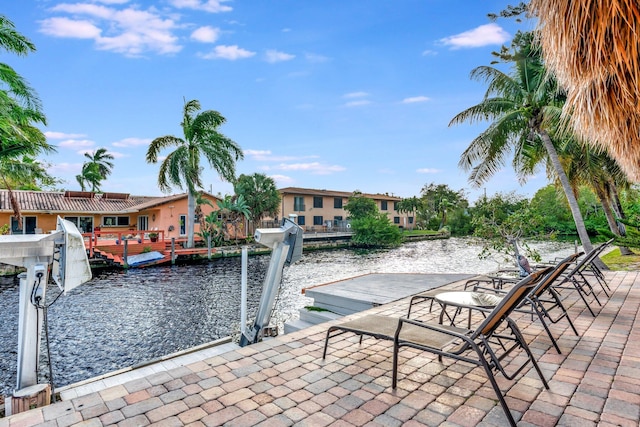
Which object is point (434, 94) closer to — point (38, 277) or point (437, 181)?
point (38, 277)

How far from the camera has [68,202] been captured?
78.7ft

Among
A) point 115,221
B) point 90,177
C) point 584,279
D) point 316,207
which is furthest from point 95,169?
point 584,279

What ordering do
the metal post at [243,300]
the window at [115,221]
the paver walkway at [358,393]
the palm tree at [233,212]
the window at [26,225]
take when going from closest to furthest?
the paver walkway at [358,393], the metal post at [243,300], the window at [26,225], the palm tree at [233,212], the window at [115,221]

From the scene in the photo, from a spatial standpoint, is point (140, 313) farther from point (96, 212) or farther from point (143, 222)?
point (143, 222)

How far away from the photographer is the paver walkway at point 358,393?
2131mm

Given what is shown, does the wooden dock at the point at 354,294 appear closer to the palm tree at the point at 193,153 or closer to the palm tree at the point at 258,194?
the palm tree at the point at 193,153

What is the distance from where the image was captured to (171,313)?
31.4ft

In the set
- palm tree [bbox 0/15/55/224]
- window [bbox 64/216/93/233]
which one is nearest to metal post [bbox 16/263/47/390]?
palm tree [bbox 0/15/55/224]

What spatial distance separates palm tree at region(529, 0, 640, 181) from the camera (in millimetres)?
2180

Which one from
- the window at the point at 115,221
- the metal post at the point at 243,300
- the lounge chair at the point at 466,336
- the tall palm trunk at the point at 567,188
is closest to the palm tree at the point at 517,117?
the tall palm trunk at the point at 567,188

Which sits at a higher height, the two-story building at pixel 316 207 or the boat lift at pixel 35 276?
the two-story building at pixel 316 207

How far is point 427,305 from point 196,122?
2040 cm

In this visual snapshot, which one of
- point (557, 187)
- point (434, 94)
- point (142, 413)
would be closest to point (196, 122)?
point (434, 94)

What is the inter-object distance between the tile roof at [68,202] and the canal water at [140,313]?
10.4 meters
